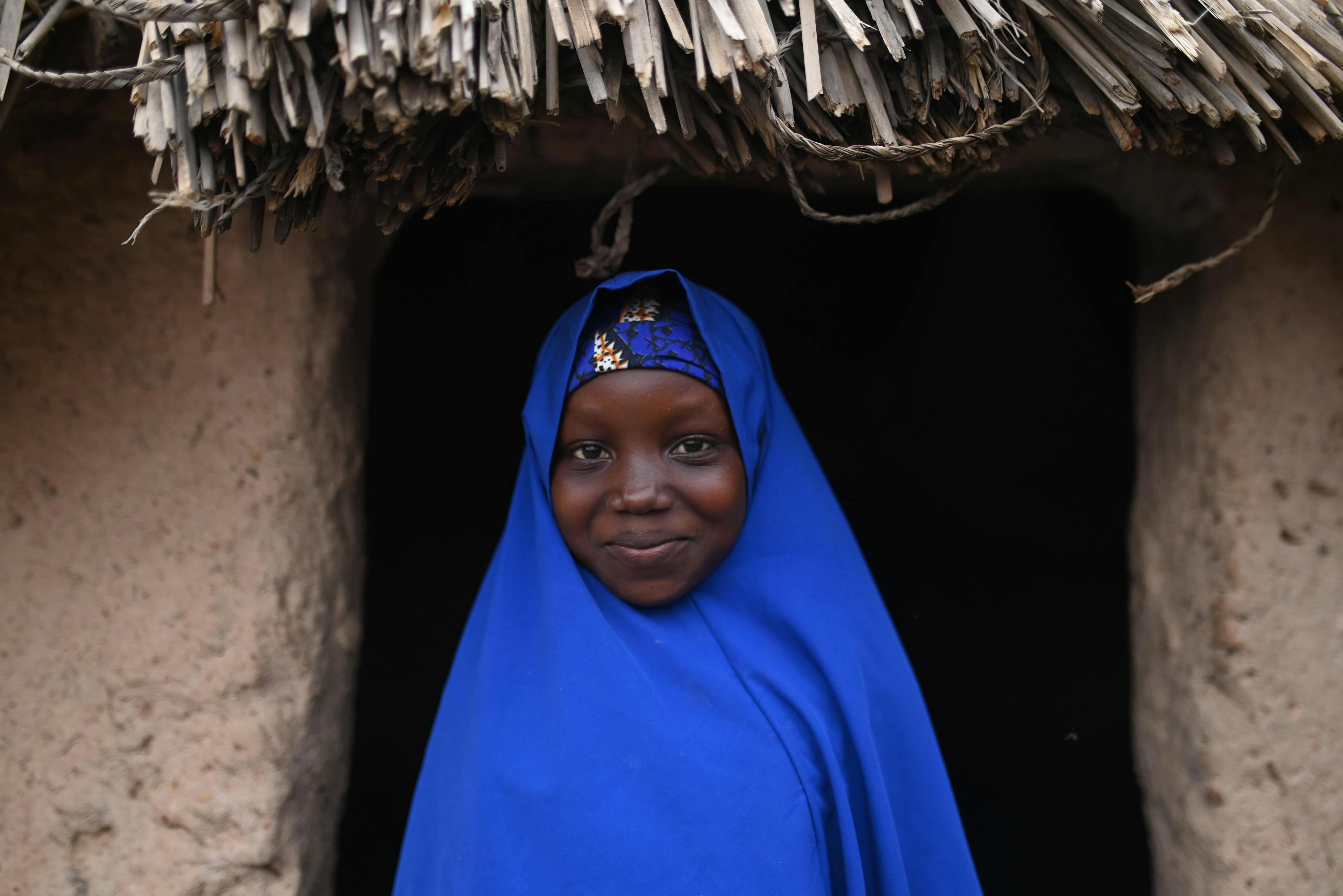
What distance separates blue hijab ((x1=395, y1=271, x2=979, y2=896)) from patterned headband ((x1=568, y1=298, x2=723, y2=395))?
0.8 inches

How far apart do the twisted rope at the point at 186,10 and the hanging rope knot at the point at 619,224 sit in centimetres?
55

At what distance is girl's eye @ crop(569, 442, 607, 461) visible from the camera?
1.32 meters

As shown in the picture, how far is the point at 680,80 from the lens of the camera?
112 cm

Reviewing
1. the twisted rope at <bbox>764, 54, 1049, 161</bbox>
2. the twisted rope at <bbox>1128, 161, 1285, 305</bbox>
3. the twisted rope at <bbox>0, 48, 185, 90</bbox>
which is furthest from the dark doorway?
the twisted rope at <bbox>0, 48, 185, 90</bbox>

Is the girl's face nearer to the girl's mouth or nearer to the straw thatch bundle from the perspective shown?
the girl's mouth

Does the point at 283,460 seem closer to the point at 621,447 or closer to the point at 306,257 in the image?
the point at 306,257

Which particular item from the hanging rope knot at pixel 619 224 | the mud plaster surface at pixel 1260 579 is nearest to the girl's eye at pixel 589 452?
the hanging rope knot at pixel 619 224

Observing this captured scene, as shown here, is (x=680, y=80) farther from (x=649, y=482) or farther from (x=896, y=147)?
(x=649, y=482)

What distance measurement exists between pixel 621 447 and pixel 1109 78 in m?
0.73

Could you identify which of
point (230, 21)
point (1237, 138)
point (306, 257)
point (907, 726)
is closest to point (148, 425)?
point (306, 257)

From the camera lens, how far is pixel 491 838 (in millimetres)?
1207

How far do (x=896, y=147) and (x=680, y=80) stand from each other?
10.4 inches

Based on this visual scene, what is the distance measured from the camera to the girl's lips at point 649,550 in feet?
4.24

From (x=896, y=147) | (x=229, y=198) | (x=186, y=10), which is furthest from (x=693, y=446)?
(x=186, y=10)
